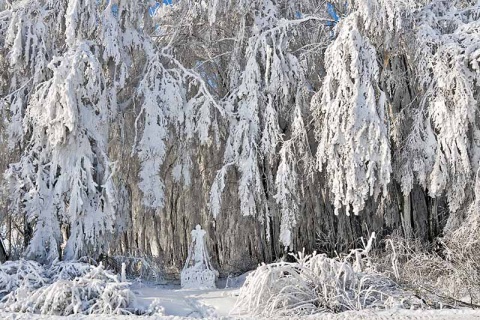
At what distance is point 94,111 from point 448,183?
18.6 ft

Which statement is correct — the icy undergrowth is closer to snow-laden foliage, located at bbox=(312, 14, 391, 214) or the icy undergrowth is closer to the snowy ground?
the snowy ground

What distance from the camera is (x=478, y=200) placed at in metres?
8.05

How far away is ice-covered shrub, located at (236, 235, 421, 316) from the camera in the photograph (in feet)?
20.5

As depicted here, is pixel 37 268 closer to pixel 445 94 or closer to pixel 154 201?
pixel 154 201

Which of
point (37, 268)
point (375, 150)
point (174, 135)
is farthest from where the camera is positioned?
point (174, 135)

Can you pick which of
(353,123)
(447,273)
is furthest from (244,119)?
(447,273)

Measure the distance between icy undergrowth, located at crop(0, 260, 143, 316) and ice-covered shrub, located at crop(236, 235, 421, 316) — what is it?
135cm

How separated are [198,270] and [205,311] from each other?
208 cm

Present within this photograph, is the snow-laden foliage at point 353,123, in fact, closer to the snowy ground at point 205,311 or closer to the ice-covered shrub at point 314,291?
the ice-covered shrub at point 314,291

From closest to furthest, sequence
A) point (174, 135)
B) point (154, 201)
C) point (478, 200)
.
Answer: point (478, 200)
point (154, 201)
point (174, 135)

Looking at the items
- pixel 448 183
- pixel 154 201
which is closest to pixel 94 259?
pixel 154 201

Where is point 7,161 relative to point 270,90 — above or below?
below

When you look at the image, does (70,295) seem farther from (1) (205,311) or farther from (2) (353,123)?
(2) (353,123)

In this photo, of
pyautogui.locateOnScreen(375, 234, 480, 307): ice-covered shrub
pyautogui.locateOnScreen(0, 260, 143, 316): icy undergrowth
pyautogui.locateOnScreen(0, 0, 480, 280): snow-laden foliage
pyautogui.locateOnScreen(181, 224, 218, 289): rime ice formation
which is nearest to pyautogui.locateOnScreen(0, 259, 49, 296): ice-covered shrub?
pyautogui.locateOnScreen(0, 260, 143, 316): icy undergrowth
